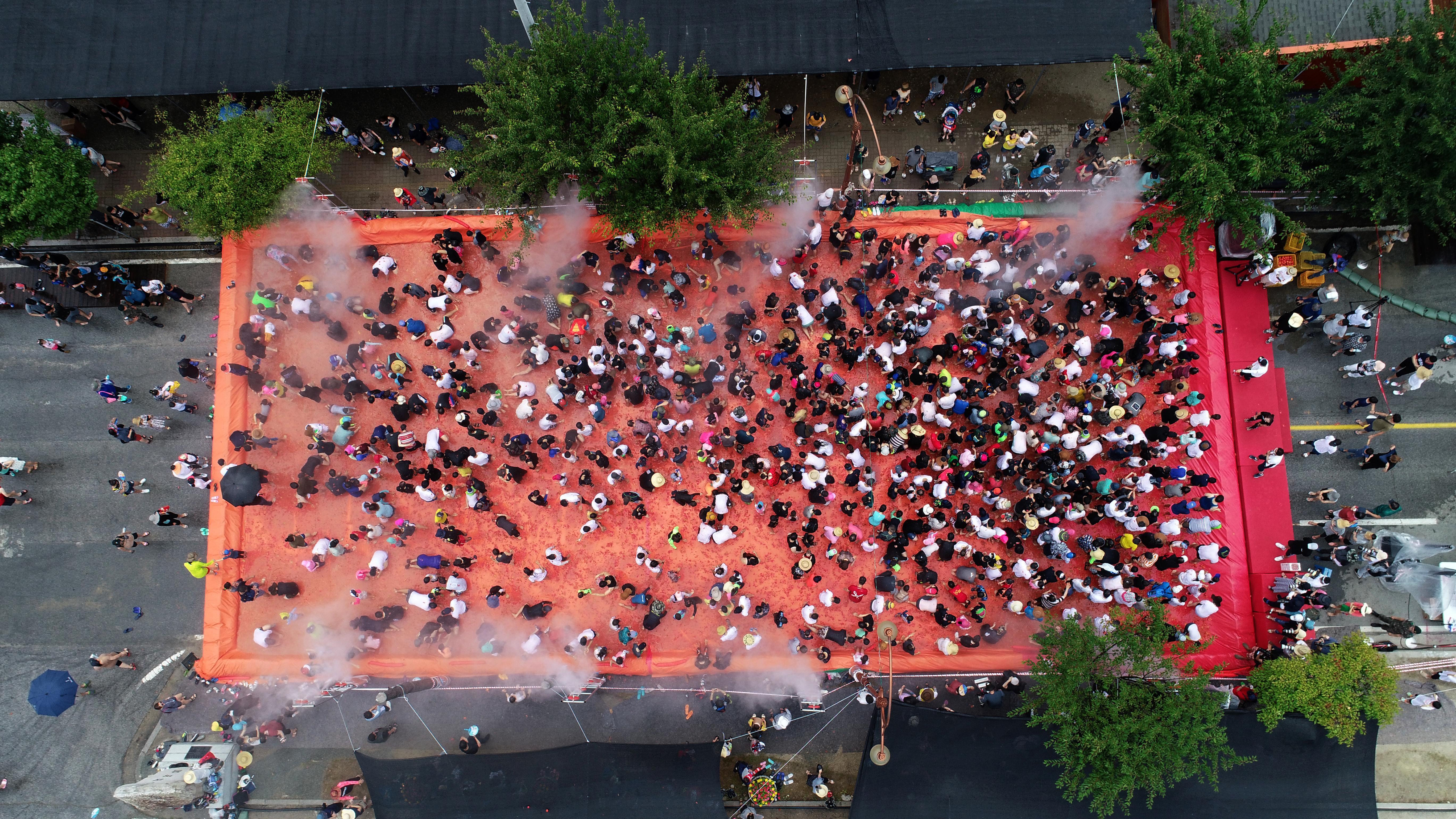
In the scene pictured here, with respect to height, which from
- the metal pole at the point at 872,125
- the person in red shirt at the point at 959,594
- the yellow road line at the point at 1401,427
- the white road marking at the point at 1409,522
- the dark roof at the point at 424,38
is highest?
the dark roof at the point at 424,38

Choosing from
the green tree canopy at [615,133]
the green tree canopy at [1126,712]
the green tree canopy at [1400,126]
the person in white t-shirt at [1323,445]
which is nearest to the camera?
the green tree canopy at [1400,126]

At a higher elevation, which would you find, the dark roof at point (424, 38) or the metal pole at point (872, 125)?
the dark roof at point (424, 38)

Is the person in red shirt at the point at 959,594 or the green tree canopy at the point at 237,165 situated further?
the person in red shirt at the point at 959,594

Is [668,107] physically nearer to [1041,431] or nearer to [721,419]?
[721,419]

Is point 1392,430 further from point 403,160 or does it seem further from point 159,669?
point 159,669

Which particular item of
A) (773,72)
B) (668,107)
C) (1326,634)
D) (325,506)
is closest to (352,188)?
(325,506)

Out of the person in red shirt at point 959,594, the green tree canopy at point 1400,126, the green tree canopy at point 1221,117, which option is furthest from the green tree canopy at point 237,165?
the green tree canopy at point 1400,126

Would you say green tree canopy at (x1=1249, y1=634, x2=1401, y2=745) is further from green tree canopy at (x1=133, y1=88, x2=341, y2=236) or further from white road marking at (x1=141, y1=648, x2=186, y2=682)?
white road marking at (x1=141, y1=648, x2=186, y2=682)

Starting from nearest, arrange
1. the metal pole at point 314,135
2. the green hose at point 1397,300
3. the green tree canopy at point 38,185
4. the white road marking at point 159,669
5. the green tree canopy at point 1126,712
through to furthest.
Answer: the green tree canopy at point 1126,712 → the green tree canopy at point 38,185 → the metal pole at point 314,135 → the green hose at point 1397,300 → the white road marking at point 159,669

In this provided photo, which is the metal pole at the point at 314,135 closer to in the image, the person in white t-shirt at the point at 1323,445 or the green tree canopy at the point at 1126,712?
the green tree canopy at the point at 1126,712
